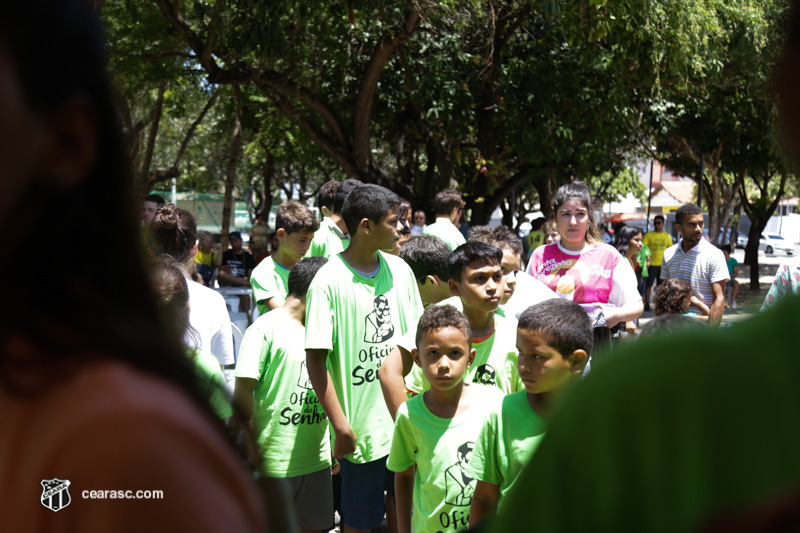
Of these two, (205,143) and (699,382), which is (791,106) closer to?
(699,382)

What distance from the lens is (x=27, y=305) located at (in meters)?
0.78

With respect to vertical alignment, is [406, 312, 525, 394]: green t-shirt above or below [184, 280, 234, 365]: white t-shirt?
below

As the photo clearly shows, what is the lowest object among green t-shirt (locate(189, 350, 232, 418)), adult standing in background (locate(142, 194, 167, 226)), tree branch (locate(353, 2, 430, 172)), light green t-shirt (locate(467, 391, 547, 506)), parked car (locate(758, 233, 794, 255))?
light green t-shirt (locate(467, 391, 547, 506))

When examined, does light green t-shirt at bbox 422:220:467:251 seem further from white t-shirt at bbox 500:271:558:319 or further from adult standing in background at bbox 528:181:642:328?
white t-shirt at bbox 500:271:558:319

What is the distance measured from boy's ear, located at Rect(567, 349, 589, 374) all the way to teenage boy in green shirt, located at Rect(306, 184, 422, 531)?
1.18 m

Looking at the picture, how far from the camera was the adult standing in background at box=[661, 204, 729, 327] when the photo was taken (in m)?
6.60

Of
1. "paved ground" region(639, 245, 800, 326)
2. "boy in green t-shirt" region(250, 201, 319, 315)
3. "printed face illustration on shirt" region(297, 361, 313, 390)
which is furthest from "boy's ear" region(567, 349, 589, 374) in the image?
"boy in green t-shirt" region(250, 201, 319, 315)

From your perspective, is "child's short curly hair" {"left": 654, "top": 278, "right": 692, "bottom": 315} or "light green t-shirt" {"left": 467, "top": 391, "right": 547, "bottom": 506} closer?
"light green t-shirt" {"left": 467, "top": 391, "right": 547, "bottom": 506}

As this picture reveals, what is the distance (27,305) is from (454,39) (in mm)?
13782

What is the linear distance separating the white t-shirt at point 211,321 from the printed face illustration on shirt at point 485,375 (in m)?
1.23

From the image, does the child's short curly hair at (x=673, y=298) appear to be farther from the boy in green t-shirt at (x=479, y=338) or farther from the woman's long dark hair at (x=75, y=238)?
the woman's long dark hair at (x=75, y=238)

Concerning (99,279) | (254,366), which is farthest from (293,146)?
(99,279)

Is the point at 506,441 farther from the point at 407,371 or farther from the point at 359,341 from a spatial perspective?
the point at 359,341

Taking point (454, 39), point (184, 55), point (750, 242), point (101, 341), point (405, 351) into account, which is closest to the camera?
point (101, 341)
